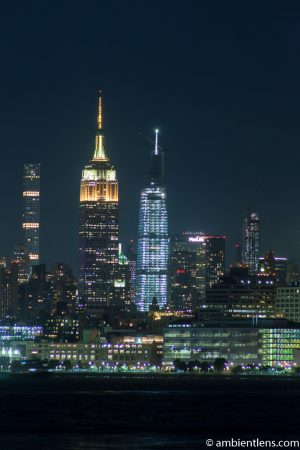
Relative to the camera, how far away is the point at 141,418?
449 ft

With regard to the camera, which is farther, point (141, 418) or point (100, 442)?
point (141, 418)

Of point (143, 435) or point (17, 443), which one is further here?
point (143, 435)

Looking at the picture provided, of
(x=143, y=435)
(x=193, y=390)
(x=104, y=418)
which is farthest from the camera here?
(x=193, y=390)

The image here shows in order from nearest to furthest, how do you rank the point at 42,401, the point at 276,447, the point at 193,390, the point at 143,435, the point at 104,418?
the point at 276,447 < the point at 143,435 < the point at 104,418 < the point at 42,401 < the point at 193,390

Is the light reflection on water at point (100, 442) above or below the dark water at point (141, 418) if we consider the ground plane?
below

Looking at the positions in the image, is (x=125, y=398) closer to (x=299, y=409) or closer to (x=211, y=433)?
(x=299, y=409)

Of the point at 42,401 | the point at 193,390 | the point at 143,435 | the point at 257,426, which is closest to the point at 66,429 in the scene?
the point at 143,435

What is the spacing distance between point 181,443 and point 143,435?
25.1 feet

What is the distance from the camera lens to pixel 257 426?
125812 millimetres

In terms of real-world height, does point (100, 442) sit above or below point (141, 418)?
below

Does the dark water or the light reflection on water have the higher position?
the dark water

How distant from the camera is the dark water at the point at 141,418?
113 meters

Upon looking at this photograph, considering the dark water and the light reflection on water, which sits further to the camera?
the dark water

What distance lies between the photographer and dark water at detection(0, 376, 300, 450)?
113 m
